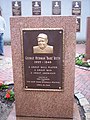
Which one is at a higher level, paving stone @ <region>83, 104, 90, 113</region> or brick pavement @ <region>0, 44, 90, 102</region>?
brick pavement @ <region>0, 44, 90, 102</region>

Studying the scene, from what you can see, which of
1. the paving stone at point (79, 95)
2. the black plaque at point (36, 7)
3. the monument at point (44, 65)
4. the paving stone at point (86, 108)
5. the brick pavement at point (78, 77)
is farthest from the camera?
the black plaque at point (36, 7)

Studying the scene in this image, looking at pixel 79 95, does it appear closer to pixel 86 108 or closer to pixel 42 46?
pixel 86 108

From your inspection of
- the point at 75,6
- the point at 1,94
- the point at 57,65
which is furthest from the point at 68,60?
the point at 75,6

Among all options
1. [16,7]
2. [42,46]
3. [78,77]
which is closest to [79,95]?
[78,77]

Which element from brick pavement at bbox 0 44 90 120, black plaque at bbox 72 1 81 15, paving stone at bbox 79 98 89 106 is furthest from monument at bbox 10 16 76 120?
black plaque at bbox 72 1 81 15

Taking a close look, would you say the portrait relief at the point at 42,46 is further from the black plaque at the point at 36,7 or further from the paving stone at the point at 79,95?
the black plaque at the point at 36,7

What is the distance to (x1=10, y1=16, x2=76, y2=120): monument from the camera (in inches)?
109

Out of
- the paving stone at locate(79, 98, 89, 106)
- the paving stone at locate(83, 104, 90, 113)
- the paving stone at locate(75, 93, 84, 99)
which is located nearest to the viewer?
the paving stone at locate(83, 104, 90, 113)

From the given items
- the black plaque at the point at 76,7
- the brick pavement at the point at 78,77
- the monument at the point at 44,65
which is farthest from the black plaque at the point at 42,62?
the black plaque at the point at 76,7

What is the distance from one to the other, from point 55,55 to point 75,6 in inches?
282

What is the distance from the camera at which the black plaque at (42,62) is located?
280cm

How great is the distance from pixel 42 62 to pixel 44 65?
0.05 m

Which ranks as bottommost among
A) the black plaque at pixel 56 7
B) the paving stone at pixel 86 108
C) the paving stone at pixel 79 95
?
the paving stone at pixel 86 108

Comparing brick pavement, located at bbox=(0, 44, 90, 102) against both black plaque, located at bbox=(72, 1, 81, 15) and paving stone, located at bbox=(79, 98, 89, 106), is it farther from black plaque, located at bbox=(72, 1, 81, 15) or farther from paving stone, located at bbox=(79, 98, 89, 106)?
black plaque, located at bbox=(72, 1, 81, 15)
